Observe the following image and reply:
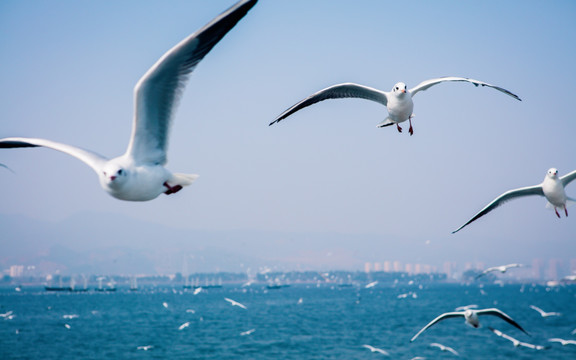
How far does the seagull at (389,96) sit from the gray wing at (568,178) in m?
2.39

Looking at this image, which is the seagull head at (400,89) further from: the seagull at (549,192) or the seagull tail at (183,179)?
the seagull tail at (183,179)

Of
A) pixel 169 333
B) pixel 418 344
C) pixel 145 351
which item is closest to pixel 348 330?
pixel 418 344

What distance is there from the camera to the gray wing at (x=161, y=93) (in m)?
4.97

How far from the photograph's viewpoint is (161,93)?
5418 millimetres

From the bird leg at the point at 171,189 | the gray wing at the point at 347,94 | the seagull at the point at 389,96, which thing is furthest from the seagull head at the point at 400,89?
the bird leg at the point at 171,189

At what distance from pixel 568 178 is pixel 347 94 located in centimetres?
378

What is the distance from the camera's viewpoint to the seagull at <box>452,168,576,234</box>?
9.61m

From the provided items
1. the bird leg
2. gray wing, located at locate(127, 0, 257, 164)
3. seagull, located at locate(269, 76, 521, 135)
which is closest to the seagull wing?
gray wing, located at locate(127, 0, 257, 164)

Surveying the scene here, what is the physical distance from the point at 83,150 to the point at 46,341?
73.9 meters

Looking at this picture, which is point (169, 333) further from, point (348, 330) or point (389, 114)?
point (389, 114)

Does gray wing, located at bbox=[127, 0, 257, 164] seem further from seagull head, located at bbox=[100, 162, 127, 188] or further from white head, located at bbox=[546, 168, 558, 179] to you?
white head, located at bbox=[546, 168, 558, 179]

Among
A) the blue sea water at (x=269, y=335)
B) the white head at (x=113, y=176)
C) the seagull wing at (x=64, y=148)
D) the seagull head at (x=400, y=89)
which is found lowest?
the blue sea water at (x=269, y=335)

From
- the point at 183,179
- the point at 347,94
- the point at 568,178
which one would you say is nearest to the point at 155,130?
the point at 183,179

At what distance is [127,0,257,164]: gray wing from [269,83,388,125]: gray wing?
411 centimetres
